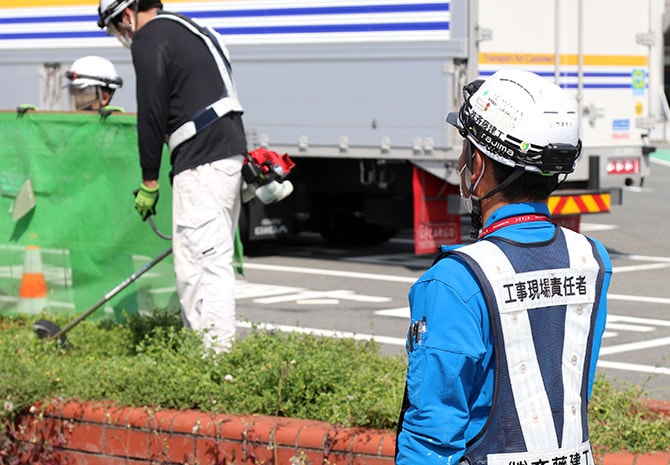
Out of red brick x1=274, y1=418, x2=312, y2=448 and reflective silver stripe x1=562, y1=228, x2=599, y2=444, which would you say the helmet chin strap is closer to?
reflective silver stripe x1=562, y1=228, x2=599, y2=444

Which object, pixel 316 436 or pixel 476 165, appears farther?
pixel 316 436

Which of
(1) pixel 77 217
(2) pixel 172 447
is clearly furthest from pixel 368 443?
(1) pixel 77 217

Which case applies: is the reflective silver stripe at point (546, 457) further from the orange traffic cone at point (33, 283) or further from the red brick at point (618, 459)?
the orange traffic cone at point (33, 283)

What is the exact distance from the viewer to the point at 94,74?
329 inches

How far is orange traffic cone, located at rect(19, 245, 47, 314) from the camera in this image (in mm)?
8367

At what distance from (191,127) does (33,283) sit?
2553 mm

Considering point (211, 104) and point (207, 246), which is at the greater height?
point (211, 104)

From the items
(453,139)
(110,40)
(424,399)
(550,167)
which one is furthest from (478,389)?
(110,40)

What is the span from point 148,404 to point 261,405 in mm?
500

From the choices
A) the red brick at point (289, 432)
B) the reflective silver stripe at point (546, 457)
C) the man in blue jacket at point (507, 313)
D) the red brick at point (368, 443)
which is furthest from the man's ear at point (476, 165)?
the red brick at point (289, 432)

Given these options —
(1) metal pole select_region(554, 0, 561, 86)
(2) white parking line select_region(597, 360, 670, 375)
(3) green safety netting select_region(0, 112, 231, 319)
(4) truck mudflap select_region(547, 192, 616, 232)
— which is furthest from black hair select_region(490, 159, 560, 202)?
(1) metal pole select_region(554, 0, 561, 86)

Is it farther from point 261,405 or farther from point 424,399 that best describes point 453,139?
point 424,399

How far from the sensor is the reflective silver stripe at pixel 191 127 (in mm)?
6320

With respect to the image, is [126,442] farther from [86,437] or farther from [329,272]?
[329,272]
